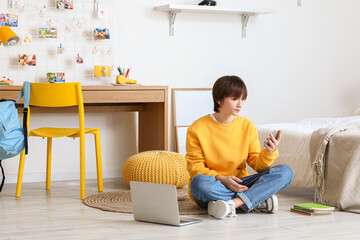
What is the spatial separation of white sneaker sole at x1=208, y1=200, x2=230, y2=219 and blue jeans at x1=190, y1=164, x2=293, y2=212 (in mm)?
35

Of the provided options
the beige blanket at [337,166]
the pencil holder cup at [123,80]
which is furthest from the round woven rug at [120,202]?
the pencil holder cup at [123,80]

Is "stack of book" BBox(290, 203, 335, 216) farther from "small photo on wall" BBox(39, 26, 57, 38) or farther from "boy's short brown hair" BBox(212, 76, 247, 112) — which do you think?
"small photo on wall" BBox(39, 26, 57, 38)

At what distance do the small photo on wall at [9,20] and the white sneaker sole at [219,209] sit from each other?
6.98 feet

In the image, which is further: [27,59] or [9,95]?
[27,59]

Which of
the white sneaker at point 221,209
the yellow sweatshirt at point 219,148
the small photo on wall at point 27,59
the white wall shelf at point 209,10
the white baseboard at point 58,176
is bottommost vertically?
the white baseboard at point 58,176

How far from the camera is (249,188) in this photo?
8.91ft

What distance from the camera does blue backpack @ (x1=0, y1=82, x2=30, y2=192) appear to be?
10.3 feet

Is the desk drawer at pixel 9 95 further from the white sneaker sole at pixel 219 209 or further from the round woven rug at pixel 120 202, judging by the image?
the white sneaker sole at pixel 219 209

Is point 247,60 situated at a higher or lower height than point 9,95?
higher

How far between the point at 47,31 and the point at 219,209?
6.86 ft

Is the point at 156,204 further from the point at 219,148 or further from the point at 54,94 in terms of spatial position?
the point at 54,94

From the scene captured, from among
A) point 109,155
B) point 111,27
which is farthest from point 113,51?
point 109,155

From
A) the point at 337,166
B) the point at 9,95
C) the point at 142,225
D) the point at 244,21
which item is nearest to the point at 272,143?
the point at 337,166

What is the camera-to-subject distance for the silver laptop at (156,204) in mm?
2357
